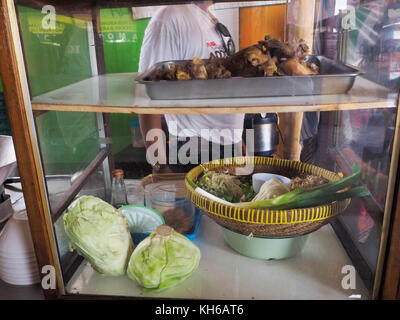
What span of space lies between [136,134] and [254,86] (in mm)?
479

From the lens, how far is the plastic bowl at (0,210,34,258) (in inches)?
43.5

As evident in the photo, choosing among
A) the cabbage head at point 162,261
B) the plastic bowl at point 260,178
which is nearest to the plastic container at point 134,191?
the cabbage head at point 162,261

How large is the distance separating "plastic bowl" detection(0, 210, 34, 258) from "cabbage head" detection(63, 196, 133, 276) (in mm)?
138

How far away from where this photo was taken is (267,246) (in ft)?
3.64

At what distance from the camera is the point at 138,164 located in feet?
4.14

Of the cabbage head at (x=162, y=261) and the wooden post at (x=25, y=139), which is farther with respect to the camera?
the cabbage head at (x=162, y=261)

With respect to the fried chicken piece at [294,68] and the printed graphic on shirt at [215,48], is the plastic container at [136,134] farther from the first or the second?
the fried chicken piece at [294,68]

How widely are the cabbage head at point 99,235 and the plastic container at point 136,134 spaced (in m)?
0.24

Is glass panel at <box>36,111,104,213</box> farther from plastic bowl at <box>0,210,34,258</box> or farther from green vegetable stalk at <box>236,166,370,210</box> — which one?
green vegetable stalk at <box>236,166,370,210</box>

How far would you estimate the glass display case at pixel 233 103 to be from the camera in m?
0.88

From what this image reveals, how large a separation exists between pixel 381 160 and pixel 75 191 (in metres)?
1.01
